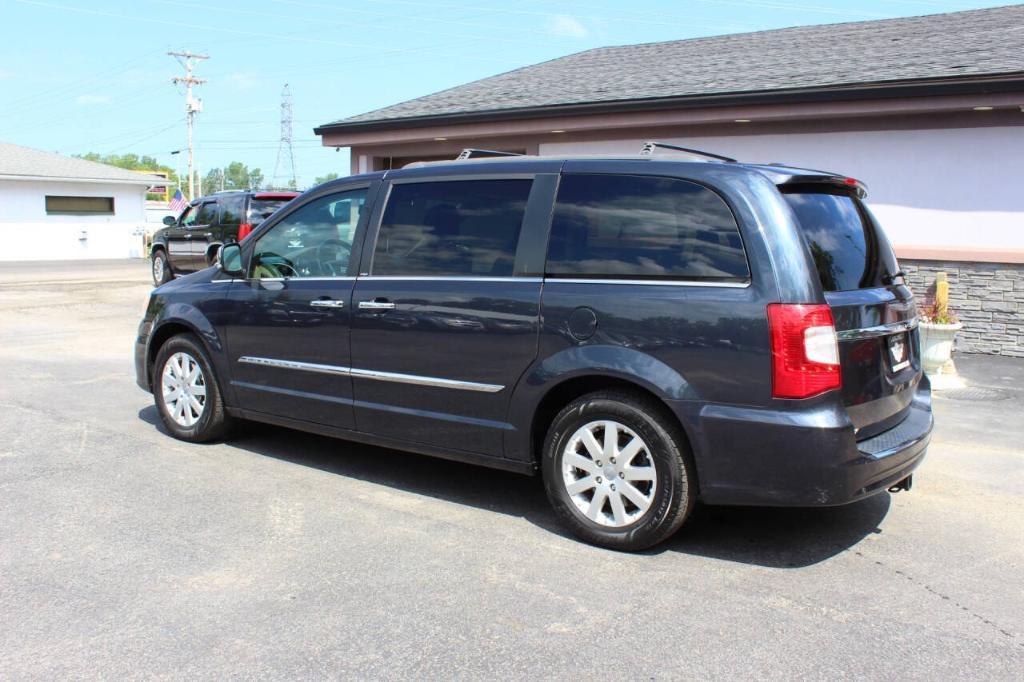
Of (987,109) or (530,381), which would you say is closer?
(530,381)

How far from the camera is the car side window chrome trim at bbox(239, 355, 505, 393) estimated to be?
4781 millimetres

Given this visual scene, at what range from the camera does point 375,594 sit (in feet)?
12.5

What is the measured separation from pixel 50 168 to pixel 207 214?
20435 millimetres

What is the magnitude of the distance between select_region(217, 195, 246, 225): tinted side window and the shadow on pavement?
412 inches

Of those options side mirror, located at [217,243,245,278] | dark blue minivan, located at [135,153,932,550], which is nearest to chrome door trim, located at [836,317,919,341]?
dark blue minivan, located at [135,153,932,550]

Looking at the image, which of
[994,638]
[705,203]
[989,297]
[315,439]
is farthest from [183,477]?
[989,297]

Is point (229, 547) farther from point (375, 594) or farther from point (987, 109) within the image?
point (987, 109)

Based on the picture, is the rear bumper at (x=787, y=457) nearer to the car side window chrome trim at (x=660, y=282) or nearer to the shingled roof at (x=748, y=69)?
the car side window chrome trim at (x=660, y=282)

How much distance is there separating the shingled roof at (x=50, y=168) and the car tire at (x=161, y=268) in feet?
51.9

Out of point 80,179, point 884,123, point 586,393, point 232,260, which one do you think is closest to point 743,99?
point 884,123

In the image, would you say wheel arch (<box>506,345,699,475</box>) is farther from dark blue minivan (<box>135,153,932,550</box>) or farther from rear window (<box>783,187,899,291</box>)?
rear window (<box>783,187,899,291</box>)

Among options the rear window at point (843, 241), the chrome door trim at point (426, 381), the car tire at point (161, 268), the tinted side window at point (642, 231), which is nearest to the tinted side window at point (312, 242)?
the chrome door trim at point (426, 381)

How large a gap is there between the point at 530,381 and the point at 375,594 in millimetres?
1334

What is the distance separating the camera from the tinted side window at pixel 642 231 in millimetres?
4145
